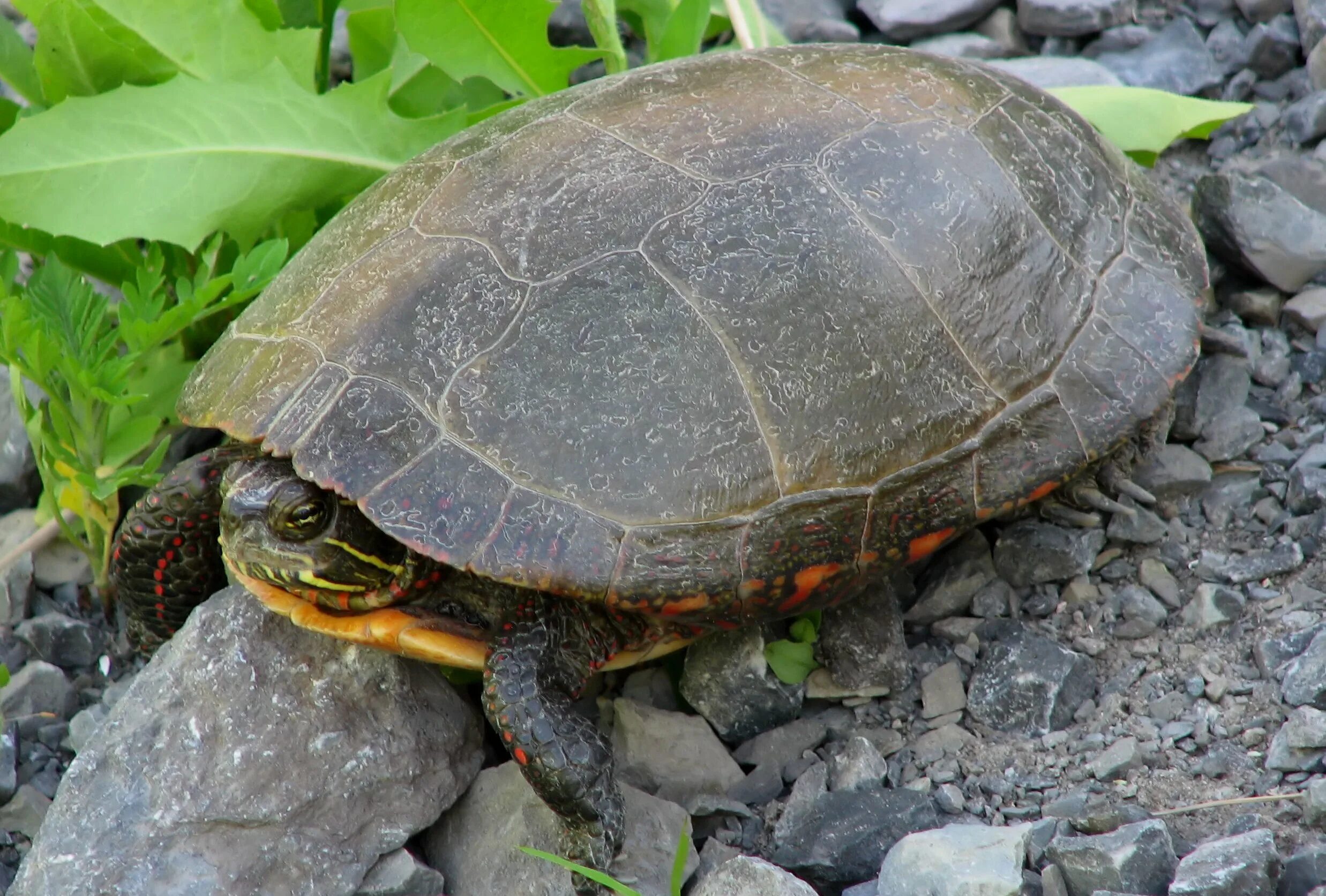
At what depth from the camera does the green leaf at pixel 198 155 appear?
3.33 m

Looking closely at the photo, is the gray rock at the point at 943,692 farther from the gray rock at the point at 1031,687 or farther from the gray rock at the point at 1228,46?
the gray rock at the point at 1228,46

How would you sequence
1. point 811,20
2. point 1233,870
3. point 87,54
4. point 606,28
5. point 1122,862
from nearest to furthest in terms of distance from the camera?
point 1233,870
point 1122,862
point 87,54
point 606,28
point 811,20

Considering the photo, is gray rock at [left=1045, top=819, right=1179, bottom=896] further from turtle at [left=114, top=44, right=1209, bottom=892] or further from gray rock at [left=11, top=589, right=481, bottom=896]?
gray rock at [left=11, top=589, right=481, bottom=896]

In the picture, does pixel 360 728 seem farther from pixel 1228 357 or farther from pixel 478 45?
pixel 1228 357

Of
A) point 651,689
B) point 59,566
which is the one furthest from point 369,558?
point 59,566

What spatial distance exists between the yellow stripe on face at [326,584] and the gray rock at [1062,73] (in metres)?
3.08

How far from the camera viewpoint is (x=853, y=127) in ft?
9.91

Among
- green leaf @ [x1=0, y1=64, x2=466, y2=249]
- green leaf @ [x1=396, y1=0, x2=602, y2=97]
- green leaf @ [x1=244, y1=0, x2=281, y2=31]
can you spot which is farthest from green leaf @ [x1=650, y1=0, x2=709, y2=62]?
green leaf @ [x1=244, y1=0, x2=281, y2=31]

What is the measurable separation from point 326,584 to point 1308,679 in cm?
222

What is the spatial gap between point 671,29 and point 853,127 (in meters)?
1.26

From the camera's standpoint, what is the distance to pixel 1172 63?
4.59m

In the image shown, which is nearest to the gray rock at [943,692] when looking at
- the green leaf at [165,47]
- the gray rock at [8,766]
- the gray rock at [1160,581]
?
the gray rock at [1160,581]

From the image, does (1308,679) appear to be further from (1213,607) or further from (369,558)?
(369,558)

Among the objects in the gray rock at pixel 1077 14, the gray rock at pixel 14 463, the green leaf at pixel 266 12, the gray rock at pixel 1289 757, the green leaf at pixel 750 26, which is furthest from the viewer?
the gray rock at pixel 1077 14
